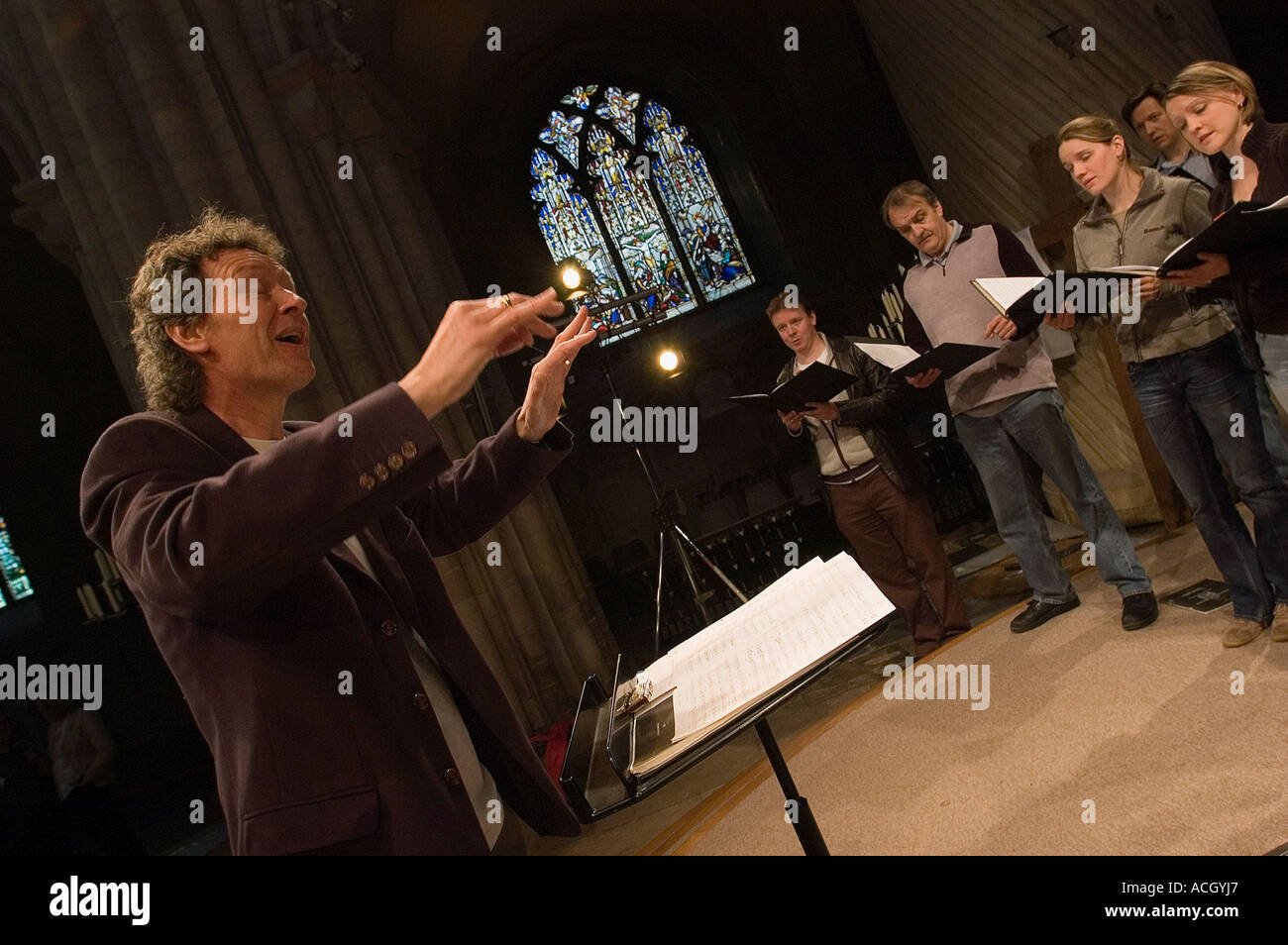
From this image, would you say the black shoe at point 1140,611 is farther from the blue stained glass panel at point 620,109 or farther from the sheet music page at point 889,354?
the blue stained glass panel at point 620,109

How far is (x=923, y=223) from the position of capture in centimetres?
366

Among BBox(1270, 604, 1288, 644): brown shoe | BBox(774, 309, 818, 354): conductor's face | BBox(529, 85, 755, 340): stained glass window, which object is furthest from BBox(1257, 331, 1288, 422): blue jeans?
BBox(529, 85, 755, 340): stained glass window

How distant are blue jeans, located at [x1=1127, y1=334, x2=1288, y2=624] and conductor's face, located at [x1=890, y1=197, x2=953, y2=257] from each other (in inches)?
42.0

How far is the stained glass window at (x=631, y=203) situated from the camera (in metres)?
13.6

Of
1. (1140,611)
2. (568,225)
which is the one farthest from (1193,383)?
(568,225)

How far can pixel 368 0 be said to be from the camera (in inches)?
338

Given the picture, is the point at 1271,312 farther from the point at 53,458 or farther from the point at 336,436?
the point at 53,458

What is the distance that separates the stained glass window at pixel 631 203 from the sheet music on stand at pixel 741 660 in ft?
40.0

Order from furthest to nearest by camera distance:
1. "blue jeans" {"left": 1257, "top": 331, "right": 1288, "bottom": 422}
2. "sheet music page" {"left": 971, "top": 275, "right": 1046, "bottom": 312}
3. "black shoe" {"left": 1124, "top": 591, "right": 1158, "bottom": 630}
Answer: "black shoe" {"left": 1124, "top": 591, "right": 1158, "bottom": 630} → "sheet music page" {"left": 971, "top": 275, "right": 1046, "bottom": 312} → "blue jeans" {"left": 1257, "top": 331, "right": 1288, "bottom": 422}

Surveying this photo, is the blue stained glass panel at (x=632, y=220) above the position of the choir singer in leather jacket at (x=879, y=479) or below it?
above

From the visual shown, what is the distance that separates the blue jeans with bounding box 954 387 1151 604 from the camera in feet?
10.9

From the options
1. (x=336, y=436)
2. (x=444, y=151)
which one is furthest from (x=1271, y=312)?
(x=444, y=151)

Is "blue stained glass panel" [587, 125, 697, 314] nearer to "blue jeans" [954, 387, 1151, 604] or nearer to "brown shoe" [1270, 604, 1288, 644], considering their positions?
"blue jeans" [954, 387, 1151, 604]

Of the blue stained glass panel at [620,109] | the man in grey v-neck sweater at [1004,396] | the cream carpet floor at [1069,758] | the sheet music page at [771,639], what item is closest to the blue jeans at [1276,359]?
the cream carpet floor at [1069,758]
